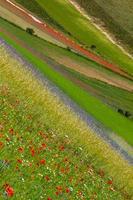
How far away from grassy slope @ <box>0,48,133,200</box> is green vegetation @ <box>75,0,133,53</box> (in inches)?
3210

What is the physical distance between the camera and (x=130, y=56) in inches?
3971

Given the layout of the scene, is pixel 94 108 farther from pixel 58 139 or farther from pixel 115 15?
pixel 115 15

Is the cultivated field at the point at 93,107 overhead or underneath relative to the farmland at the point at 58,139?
underneath

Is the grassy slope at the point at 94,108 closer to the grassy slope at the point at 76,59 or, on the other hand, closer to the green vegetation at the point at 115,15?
the grassy slope at the point at 76,59

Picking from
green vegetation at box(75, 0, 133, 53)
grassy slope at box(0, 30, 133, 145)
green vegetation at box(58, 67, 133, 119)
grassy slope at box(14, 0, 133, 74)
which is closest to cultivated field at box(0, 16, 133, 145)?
grassy slope at box(0, 30, 133, 145)

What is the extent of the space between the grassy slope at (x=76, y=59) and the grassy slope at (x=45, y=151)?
89.7ft

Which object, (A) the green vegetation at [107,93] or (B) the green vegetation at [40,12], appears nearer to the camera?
(A) the green vegetation at [107,93]

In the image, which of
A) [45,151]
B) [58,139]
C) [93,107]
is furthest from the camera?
[93,107]

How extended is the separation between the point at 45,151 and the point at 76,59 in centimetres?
4783

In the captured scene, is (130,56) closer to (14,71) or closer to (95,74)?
(95,74)

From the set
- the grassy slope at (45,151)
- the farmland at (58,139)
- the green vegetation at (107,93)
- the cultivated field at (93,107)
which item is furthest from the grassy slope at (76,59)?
the grassy slope at (45,151)

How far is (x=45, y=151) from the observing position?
15820mm

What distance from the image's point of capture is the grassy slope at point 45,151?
12008 millimetres

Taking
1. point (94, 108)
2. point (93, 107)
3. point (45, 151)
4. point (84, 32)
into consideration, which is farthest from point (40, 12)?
point (45, 151)
